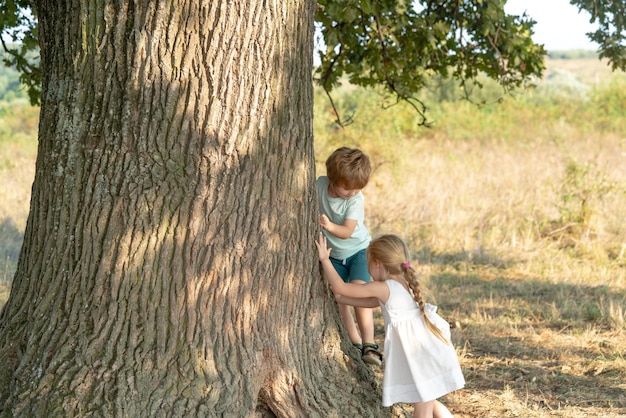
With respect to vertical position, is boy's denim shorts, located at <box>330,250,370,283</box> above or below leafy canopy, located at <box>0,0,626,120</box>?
below

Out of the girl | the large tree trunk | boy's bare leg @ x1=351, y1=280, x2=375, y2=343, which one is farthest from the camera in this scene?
boy's bare leg @ x1=351, y1=280, x2=375, y2=343

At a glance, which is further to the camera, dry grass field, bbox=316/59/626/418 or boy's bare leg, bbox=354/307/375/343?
dry grass field, bbox=316/59/626/418

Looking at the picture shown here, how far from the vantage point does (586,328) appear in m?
6.38

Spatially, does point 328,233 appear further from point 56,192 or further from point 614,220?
point 614,220

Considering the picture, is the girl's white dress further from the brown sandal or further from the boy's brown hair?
the boy's brown hair

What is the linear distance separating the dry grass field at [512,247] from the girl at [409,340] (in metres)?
0.72

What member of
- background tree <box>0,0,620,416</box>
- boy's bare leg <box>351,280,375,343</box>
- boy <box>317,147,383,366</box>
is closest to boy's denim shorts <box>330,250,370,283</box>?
boy <box>317,147,383,366</box>

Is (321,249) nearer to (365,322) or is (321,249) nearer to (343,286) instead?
(343,286)

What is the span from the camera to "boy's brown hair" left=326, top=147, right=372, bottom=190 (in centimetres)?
423

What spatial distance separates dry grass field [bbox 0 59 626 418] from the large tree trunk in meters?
1.87

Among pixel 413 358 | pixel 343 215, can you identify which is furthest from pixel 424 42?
pixel 413 358

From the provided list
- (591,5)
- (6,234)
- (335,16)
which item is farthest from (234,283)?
(6,234)

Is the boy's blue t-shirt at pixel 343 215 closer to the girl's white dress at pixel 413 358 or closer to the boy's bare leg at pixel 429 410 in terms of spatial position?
the girl's white dress at pixel 413 358

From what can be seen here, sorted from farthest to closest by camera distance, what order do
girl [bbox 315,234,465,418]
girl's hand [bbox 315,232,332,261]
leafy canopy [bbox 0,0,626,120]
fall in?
leafy canopy [bbox 0,0,626,120], girl [bbox 315,234,465,418], girl's hand [bbox 315,232,332,261]
